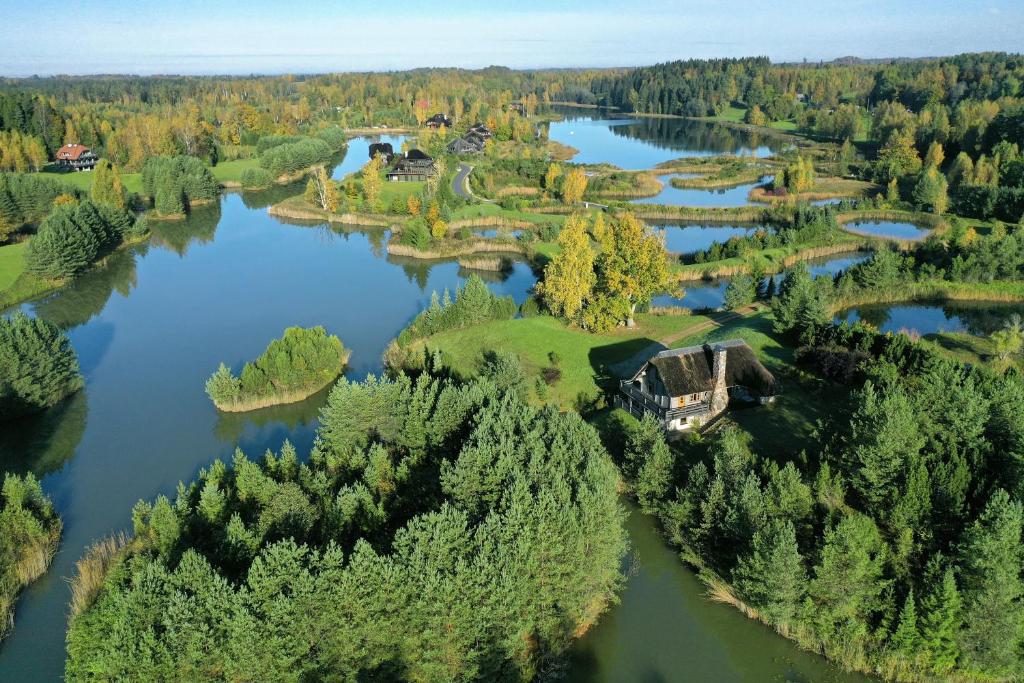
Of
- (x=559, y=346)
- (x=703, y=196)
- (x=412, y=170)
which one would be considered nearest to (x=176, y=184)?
(x=412, y=170)

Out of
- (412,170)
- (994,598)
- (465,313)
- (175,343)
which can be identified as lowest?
(175,343)

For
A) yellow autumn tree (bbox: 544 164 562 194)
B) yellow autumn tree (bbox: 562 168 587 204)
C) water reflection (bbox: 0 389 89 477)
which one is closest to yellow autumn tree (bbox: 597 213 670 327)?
water reflection (bbox: 0 389 89 477)

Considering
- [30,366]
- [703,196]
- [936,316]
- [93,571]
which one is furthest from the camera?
[703,196]

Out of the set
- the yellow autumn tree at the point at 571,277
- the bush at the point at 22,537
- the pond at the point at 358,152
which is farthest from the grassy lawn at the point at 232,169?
the bush at the point at 22,537

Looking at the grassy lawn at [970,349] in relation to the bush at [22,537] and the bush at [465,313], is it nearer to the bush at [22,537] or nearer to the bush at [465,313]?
the bush at [465,313]

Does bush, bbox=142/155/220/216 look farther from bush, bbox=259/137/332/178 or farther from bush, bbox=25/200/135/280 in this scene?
bush, bbox=25/200/135/280

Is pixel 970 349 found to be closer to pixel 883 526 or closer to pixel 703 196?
pixel 883 526
